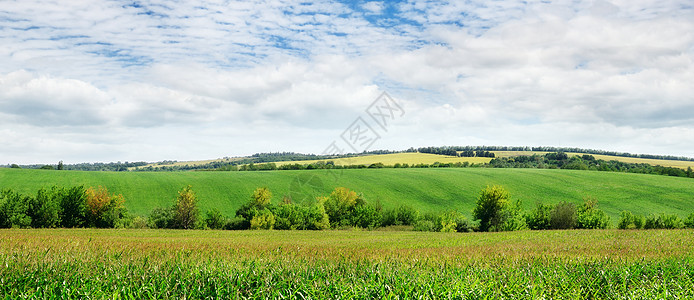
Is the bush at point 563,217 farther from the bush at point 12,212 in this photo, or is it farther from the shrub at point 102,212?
the bush at point 12,212

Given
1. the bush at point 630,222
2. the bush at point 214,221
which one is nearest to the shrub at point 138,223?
the bush at point 214,221

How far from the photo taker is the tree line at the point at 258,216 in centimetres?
5100

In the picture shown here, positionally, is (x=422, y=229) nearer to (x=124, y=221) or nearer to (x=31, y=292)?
(x=124, y=221)

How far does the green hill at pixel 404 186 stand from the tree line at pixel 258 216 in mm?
9311

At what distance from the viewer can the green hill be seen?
73.9 meters

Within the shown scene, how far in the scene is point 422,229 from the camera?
189ft

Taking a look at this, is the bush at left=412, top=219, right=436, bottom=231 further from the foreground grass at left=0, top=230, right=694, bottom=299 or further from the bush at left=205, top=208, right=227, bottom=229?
the foreground grass at left=0, top=230, right=694, bottom=299

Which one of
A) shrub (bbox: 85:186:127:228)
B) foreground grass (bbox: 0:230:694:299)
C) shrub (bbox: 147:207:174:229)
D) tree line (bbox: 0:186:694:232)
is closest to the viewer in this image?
foreground grass (bbox: 0:230:694:299)

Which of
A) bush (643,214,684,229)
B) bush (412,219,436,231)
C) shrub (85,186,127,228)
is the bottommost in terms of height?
bush (412,219,436,231)

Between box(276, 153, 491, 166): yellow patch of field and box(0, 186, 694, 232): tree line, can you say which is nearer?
box(0, 186, 694, 232): tree line

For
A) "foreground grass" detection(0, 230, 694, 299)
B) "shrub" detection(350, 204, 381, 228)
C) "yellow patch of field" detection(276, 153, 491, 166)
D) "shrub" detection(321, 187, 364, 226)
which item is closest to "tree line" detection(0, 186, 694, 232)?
"shrub" detection(350, 204, 381, 228)

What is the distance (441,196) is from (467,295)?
252 ft

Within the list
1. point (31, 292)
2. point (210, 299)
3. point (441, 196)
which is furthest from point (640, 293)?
point (441, 196)

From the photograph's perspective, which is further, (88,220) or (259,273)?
(88,220)
